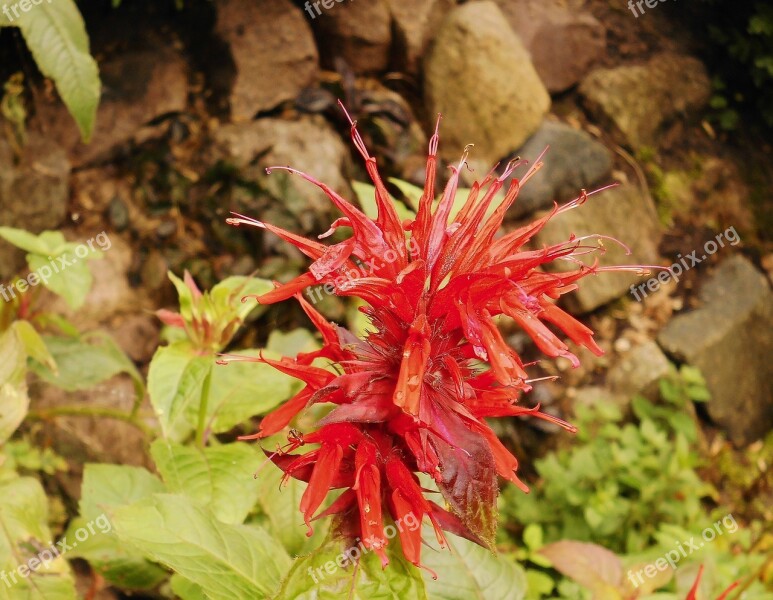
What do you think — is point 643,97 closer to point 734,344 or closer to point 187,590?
point 734,344

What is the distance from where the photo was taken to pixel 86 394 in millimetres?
2385

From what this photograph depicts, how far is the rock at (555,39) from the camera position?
11.6 feet

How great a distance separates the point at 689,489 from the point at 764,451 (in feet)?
3.58

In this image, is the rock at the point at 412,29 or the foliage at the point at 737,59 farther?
the foliage at the point at 737,59

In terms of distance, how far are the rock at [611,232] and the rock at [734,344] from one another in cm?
31

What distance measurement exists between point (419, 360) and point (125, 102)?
2.35 m

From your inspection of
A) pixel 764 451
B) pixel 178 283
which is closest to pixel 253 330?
pixel 178 283

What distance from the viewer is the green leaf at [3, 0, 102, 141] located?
5.55ft

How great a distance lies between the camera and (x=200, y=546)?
0.99m

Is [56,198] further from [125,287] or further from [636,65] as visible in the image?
[636,65]

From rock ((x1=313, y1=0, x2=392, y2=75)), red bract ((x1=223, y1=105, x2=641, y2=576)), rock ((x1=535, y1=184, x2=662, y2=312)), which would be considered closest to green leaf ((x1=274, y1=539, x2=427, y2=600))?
red bract ((x1=223, y1=105, x2=641, y2=576))

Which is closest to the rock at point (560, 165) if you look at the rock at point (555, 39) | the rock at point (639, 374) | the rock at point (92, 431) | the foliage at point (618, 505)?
the rock at point (555, 39)

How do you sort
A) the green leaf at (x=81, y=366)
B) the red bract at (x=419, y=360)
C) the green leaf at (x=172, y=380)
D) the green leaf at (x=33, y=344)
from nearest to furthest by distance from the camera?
1. the red bract at (x=419, y=360)
2. the green leaf at (x=172, y=380)
3. the green leaf at (x=33, y=344)
4. the green leaf at (x=81, y=366)

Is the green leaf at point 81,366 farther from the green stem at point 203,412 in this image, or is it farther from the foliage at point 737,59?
the foliage at point 737,59
